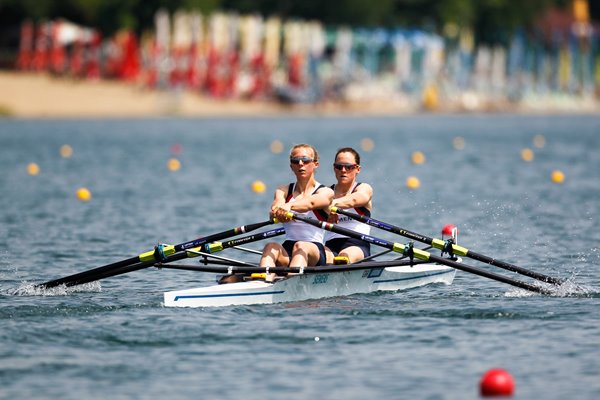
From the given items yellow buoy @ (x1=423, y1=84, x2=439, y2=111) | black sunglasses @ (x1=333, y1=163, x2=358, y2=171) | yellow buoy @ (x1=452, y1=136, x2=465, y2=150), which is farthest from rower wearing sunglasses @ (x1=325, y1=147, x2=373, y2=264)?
yellow buoy @ (x1=423, y1=84, x2=439, y2=111)

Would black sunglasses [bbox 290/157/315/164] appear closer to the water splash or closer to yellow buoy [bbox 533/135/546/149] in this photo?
the water splash

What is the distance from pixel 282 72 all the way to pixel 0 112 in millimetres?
23517

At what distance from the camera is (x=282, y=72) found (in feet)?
285

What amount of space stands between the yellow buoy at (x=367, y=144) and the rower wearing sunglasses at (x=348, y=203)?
1171 inches

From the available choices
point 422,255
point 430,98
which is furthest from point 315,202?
point 430,98

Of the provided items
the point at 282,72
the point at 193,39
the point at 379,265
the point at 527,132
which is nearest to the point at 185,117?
the point at 193,39

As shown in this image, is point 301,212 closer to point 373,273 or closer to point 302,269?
point 302,269

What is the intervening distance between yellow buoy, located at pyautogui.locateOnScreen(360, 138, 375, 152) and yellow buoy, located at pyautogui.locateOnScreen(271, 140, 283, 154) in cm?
290

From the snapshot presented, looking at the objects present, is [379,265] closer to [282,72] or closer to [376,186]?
[376,186]

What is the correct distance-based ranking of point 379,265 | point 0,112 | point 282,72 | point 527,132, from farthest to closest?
point 282,72 < point 0,112 < point 527,132 < point 379,265

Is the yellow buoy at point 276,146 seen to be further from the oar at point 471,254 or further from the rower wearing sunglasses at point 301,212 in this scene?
the rower wearing sunglasses at point 301,212

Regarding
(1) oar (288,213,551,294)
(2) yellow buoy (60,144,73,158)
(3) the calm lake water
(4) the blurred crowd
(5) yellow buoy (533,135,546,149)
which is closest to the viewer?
(3) the calm lake water

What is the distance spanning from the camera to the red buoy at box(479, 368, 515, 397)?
10180 mm

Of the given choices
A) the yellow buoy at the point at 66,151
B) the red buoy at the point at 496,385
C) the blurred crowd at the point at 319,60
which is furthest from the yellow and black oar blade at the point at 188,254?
the blurred crowd at the point at 319,60
